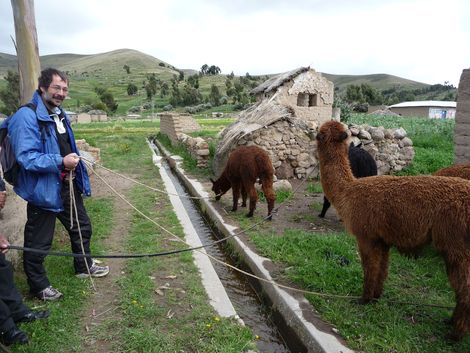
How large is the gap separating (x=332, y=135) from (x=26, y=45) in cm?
469

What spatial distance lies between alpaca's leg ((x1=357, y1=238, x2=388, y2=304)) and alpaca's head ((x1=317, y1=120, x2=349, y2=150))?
3.63 feet

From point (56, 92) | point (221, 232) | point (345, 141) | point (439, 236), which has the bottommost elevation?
point (221, 232)

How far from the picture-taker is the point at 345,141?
3.91 m

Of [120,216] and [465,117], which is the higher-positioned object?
[465,117]

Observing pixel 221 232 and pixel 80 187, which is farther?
pixel 221 232

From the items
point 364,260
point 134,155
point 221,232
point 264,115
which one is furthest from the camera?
point 134,155

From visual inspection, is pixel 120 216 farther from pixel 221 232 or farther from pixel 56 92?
pixel 56 92

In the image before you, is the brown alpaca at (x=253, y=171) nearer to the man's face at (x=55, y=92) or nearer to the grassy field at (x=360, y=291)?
the grassy field at (x=360, y=291)

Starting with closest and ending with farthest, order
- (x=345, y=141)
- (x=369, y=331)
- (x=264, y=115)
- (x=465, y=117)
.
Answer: (x=369, y=331), (x=345, y=141), (x=465, y=117), (x=264, y=115)

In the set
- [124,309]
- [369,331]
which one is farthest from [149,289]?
[369,331]

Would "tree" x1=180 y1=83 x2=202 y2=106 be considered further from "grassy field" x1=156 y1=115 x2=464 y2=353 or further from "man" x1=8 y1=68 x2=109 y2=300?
"man" x1=8 y1=68 x2=109 y2=300

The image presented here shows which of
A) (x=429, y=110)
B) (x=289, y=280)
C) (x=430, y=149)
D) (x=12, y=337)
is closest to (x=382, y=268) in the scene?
(x=289, y=280)

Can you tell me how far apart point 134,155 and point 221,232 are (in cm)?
1027

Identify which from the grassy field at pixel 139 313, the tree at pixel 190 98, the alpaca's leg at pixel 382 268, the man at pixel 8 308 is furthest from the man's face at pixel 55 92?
the tree at pixel 190 98
